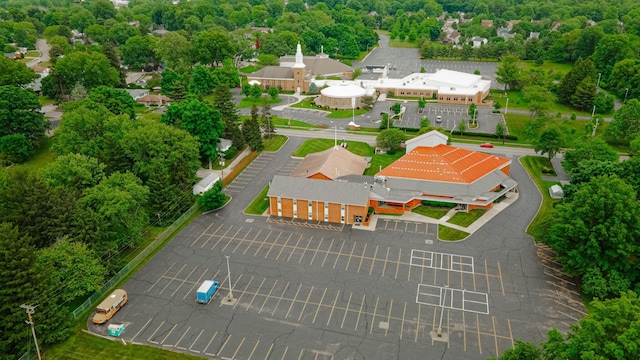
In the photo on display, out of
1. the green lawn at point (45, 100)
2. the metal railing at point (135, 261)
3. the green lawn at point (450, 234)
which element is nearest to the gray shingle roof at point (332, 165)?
the metal railing at point (135, 261)

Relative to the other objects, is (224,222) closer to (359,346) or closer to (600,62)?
(359,346)

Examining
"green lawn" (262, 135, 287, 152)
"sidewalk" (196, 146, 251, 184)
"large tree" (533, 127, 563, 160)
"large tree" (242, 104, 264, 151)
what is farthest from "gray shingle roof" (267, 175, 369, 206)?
"large tree" (533, 127, 563, 160)

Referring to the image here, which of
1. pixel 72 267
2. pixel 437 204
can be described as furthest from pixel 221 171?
pixel 72 267

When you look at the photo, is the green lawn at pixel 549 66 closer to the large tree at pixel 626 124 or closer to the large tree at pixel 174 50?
the large tree at pixel 626 124

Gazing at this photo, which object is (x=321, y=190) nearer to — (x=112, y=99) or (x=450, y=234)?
(x=450, y=234)

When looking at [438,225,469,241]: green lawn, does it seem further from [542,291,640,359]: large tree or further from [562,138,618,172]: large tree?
→ [542,291,640,359]: large tree

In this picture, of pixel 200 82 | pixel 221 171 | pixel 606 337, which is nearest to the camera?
pixel 606 337
